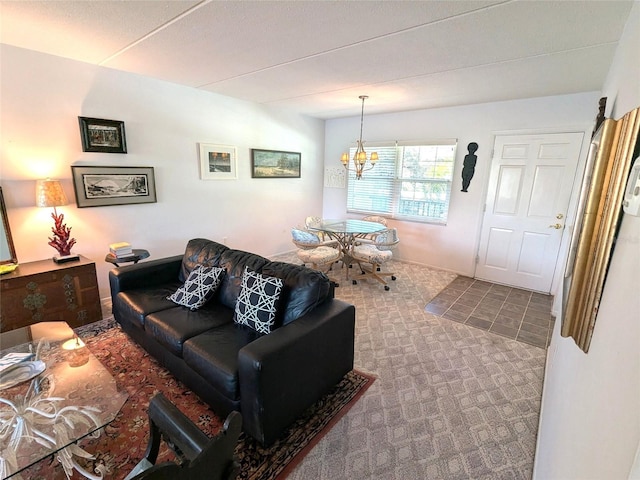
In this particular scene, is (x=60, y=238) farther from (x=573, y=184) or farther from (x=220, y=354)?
(x=573, y=184)

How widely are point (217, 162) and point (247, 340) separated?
299cm

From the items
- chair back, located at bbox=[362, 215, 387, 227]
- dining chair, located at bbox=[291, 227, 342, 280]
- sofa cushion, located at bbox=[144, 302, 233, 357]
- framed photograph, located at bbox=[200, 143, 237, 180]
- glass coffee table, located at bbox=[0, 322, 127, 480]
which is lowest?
glass coffee table, located at bbox=[0, 322, 127, 480]

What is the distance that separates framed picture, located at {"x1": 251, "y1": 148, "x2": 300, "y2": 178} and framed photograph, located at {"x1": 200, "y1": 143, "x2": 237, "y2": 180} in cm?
37

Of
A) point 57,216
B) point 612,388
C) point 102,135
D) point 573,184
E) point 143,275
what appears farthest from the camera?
point 573,184

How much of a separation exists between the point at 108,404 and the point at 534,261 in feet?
15.4

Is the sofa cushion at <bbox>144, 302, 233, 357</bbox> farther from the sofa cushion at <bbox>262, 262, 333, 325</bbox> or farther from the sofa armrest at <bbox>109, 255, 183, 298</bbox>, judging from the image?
the sofa armrest at <bbox>109, 255, 183, 298</bbox>

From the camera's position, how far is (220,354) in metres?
1.83

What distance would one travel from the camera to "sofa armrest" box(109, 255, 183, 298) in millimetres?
2695

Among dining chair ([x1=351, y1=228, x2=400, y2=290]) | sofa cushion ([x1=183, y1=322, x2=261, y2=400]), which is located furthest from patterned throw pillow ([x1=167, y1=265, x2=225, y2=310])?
dining chair ([x1=351, y1=228, x2=400, y2=290])

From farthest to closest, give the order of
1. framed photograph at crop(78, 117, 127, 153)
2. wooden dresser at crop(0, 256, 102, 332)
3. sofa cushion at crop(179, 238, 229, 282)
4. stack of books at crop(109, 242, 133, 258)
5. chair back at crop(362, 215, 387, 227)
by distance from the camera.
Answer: chair back at crop(362, 215, 387, 227) < stack of books at crop(109, 242, 133, 258) < framed photograph at crop(78, 117, 127, 153) < sofa cushion at crop(179, 238, 229, 282) < wooden dresser at crop(0, 256, 102, 332)

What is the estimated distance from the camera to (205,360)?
182cm

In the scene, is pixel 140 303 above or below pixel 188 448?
below

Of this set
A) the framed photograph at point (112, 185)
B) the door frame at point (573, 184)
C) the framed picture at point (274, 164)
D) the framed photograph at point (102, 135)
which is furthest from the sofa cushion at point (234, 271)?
the door frame at point (573, 184)

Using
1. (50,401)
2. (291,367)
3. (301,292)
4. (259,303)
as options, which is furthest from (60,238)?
(291,367)
